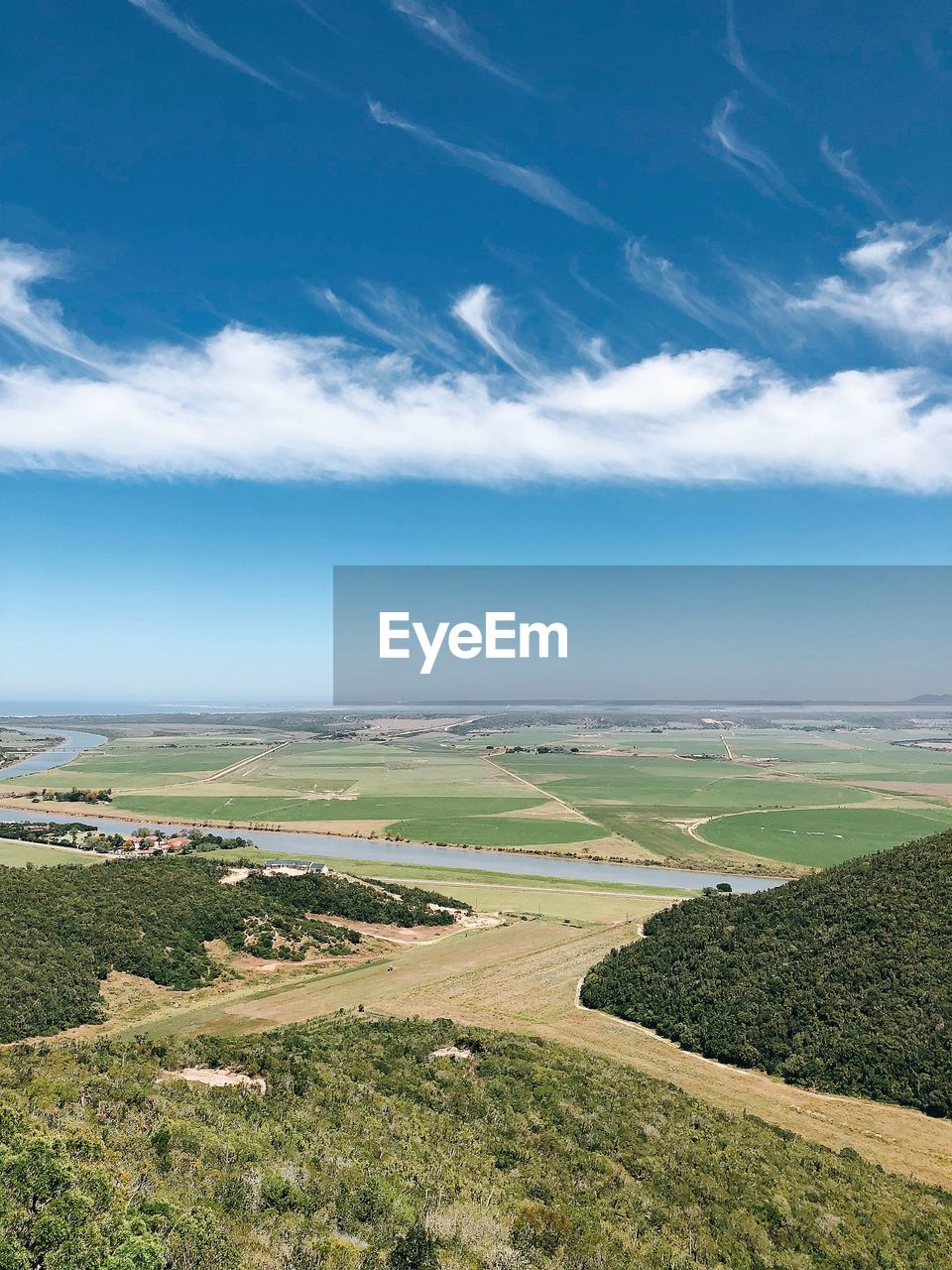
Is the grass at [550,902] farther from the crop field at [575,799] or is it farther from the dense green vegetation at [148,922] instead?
the crop field at [575,799]

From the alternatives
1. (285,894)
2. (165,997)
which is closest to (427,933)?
(285,894)

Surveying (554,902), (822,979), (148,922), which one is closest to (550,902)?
(554,902)

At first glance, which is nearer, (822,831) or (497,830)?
(822,831)

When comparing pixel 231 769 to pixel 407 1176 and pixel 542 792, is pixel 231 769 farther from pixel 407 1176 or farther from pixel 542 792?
pixel 407 1176

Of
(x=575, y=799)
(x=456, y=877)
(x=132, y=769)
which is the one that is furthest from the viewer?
(x=132, y=769)

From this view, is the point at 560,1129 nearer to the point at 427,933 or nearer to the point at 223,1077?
the point at 223,1077

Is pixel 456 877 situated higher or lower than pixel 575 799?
higher
